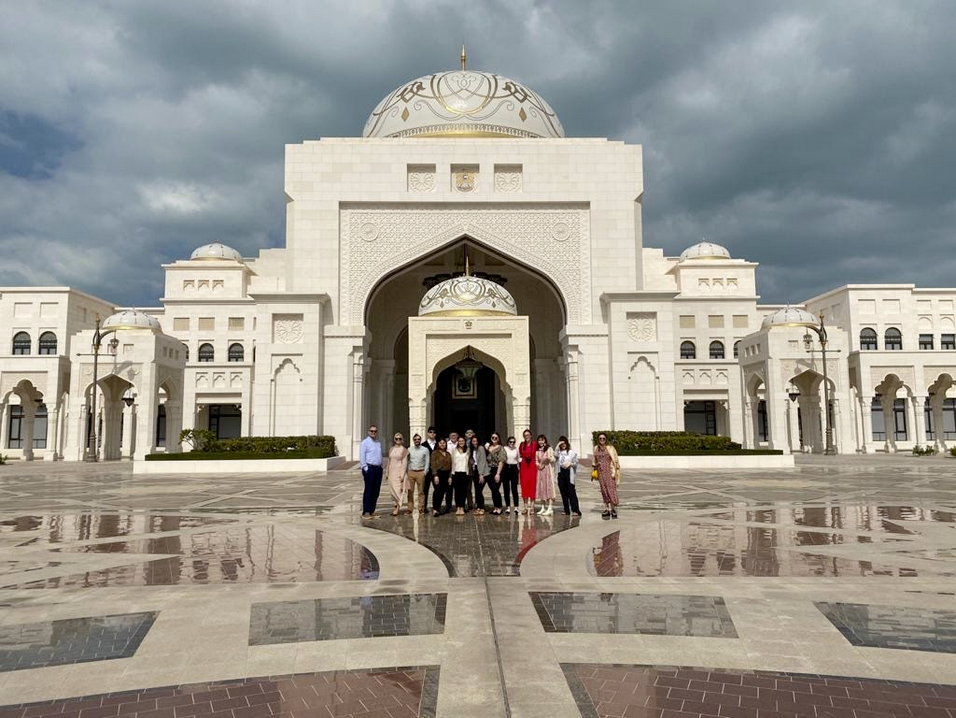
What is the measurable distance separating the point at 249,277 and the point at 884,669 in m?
38.7

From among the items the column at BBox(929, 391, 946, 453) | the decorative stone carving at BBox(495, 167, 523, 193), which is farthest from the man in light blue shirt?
the column at BBox(929, 391, 946, 453)

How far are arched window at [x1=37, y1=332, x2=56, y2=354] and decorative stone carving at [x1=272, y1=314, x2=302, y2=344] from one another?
2202 centimetres

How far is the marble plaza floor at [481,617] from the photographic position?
2895 mm

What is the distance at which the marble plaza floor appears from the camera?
2.89m

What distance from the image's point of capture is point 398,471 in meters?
8.94

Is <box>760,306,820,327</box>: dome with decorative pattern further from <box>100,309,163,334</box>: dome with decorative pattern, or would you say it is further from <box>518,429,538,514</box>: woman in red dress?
A: <box>100,309,163,334</box>: dome with decorative pattern

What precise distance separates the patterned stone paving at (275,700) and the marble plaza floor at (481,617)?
1 centimetres

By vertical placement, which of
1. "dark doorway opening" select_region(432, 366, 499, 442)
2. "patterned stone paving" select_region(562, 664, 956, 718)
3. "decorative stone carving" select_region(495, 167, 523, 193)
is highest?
"decorative stone carving" select_region(495, 167, 523, 193)

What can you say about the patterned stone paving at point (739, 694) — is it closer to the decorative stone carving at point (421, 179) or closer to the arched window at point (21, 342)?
the decorative stone carving at point (421, 179)

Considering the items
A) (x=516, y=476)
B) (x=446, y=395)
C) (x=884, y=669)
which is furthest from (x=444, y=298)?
(x=884, y=669)

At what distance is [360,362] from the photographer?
2250cm

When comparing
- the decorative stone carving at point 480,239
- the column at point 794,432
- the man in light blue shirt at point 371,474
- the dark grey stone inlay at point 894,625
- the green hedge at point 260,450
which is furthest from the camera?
the column at point 794,432

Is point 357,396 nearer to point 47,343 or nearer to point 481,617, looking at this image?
point 481,617

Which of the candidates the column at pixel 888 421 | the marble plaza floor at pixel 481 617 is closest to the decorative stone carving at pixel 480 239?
the marble plaza floor at pixel 481 617
